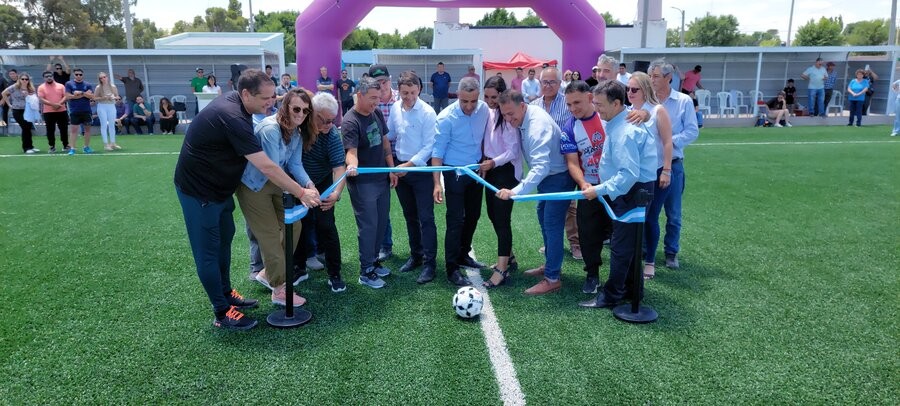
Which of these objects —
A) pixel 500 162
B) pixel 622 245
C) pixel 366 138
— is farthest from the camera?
pixel 366 138

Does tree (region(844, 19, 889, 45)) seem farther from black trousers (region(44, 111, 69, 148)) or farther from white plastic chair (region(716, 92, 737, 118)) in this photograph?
black trousers (region(44, 111, 69, 148))

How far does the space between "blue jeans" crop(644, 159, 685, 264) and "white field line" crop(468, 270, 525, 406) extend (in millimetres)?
1681

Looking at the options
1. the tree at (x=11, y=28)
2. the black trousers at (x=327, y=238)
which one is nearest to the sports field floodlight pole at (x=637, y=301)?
the black trousers at (x=327, y=238)

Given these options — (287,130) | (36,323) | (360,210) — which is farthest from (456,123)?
(36,323)

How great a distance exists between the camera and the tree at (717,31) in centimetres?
7181

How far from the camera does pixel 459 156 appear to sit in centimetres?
519

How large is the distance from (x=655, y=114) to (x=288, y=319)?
3.45 metres

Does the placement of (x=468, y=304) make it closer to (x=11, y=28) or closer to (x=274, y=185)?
(x=274, y=185)

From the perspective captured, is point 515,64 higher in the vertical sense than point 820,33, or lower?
lower

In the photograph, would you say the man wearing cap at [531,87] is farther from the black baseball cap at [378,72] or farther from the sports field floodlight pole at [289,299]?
the sports field floodlight pole at [289,299]

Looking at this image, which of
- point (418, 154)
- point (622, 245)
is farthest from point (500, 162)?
point (622, 245)

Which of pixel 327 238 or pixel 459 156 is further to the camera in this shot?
pixel 459 156

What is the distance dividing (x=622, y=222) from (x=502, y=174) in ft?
3.78

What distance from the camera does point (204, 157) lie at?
3984 mm
